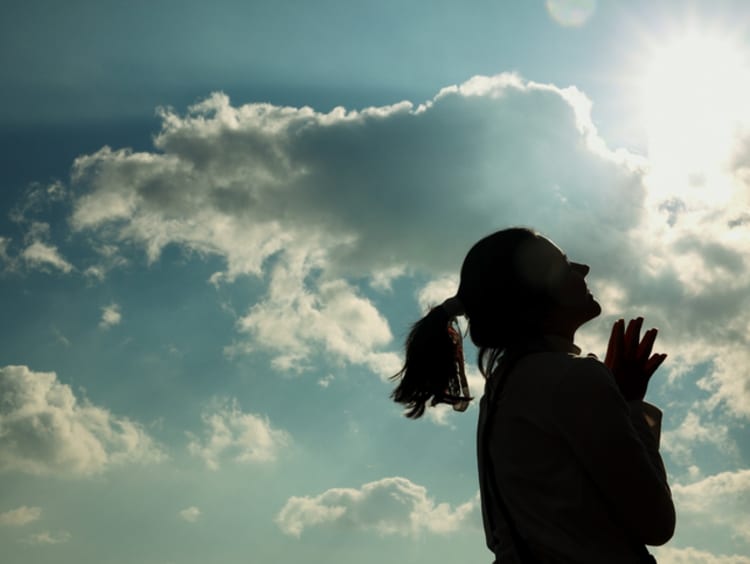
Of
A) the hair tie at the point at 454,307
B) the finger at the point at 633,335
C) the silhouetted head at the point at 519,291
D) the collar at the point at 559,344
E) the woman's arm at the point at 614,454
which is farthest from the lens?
the hair tie at the point at 454,307

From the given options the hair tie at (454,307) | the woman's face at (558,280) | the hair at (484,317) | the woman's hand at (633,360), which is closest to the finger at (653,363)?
the woman's hand at (633,360)

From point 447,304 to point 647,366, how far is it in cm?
146

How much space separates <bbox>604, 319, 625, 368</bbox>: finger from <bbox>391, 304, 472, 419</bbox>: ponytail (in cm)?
108

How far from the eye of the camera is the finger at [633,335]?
5.59 m

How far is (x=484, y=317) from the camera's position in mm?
5555

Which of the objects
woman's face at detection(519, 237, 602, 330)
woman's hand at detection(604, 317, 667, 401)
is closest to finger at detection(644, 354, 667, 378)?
woman's hand at detection(604, 317, 667, 401)

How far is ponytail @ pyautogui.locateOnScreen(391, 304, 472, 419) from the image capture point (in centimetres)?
582

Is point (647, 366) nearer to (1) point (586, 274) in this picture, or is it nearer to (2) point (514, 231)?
(1) point (586, 274)

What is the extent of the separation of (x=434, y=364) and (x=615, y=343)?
4.35ft

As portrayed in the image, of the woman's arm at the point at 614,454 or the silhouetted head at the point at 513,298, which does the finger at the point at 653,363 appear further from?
the woman's arm at the point at 614,454

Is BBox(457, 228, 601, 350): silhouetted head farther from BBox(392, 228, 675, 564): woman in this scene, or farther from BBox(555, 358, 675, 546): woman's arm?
BBox(555, 358, 675, 546): woman's arm

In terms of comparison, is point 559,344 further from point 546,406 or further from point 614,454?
point 614,454

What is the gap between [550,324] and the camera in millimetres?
5418

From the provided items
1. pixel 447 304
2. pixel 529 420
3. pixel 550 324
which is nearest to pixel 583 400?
pixel 529 420
